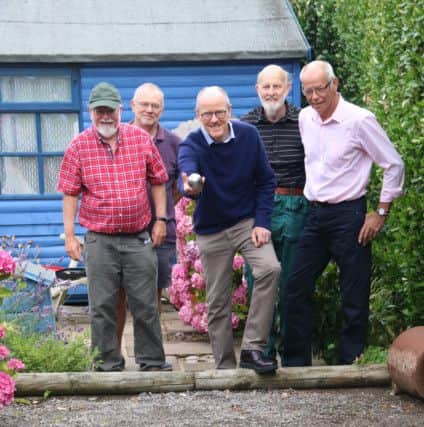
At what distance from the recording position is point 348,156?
6.61m

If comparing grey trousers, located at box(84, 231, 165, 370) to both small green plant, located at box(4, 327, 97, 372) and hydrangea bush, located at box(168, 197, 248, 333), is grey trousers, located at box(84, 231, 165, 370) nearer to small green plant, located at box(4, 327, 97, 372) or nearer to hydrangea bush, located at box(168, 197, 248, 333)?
small green plant, located at box(4, 327, 97, 372)

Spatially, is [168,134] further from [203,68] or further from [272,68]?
[203,68]

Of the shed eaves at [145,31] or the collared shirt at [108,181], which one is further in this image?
the shed eaves at [145,31]

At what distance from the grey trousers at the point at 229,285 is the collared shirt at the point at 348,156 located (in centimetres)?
54

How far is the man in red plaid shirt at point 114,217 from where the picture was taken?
6.71 m

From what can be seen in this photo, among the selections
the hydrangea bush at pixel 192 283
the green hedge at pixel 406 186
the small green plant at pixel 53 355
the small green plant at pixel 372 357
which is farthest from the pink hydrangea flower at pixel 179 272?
the small green plant at pixel 372 357

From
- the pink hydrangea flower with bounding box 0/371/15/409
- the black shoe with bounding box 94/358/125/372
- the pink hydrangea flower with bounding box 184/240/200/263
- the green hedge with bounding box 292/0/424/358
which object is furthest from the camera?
the pink hydrangea flower with bounding box 184/240/200/263

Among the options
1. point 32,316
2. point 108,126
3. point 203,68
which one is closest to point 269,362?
point 108,126

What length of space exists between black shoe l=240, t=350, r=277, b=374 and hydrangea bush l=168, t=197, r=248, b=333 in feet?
5.84

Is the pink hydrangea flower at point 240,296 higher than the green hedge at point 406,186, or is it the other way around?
the green hedge at point 406,186

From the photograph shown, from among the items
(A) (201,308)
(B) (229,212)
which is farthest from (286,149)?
(A) (201,308)

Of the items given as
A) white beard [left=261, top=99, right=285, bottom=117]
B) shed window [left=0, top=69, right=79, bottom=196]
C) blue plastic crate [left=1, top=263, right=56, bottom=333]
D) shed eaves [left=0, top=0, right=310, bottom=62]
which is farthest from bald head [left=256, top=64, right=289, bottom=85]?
shed window [left=0, top=69, right=79, bottom=196]

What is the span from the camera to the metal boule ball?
20.2 ft

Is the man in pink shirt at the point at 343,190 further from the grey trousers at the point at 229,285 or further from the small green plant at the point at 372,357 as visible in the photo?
the grey trousers at the point at 229,285
